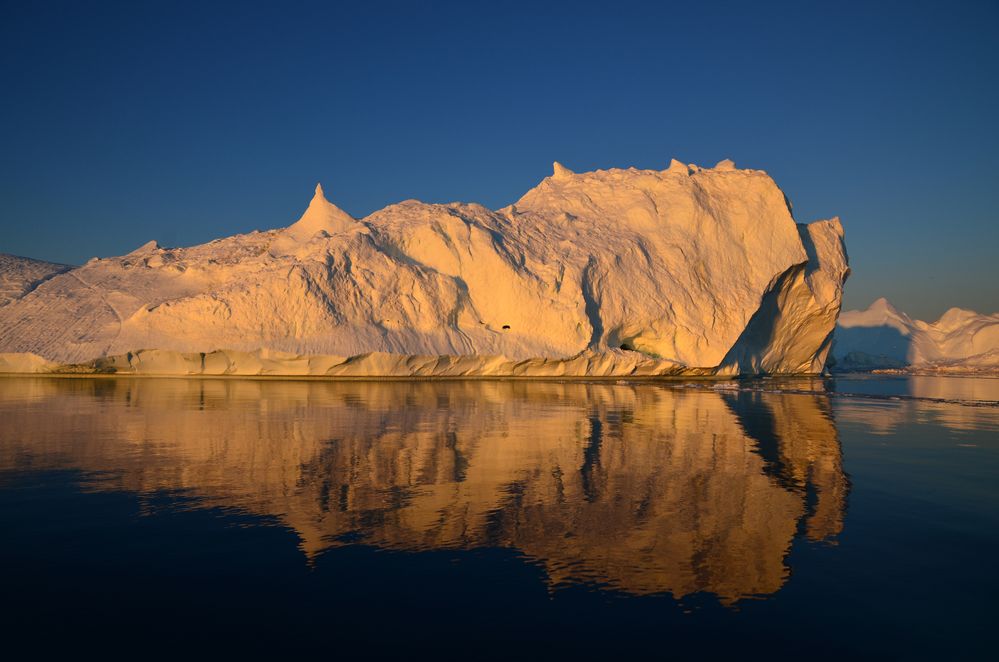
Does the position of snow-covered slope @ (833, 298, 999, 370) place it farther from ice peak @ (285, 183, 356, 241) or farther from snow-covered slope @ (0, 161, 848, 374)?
ice peak @ (285, 183, 356, 241)

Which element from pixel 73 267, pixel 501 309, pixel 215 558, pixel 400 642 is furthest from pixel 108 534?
pixel 73 267

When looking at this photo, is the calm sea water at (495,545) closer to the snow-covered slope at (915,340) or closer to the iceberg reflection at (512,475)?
the iceberg reflection at (512,475)

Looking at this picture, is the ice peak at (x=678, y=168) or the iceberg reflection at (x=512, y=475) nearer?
the iceberg reflection at (x=512, y=475)

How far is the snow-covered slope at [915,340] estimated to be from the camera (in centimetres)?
6906

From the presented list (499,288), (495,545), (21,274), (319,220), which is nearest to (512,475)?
(495,545)

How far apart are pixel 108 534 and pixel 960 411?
70.4ft

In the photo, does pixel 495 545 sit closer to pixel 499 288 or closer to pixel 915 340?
pixel 499 288

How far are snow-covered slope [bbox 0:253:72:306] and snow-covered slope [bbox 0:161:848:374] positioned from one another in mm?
1501

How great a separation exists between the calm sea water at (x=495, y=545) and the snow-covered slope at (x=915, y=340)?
65.2 metres

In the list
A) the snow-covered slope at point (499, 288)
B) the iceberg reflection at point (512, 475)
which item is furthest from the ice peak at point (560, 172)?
the iceberg reflection at point (512, 475)

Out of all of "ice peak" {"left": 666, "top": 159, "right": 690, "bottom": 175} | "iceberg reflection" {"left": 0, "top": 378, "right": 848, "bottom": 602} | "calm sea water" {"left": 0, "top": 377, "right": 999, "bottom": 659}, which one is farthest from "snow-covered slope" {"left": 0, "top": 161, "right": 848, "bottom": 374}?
"calm sea water" {"left": 0, "top": 377, "right": 999, "bottom": 659}

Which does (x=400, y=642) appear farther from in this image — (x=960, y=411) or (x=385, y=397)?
(x=960, y=411)

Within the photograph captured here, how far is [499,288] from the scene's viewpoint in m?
34.6

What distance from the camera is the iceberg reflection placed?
557cm
